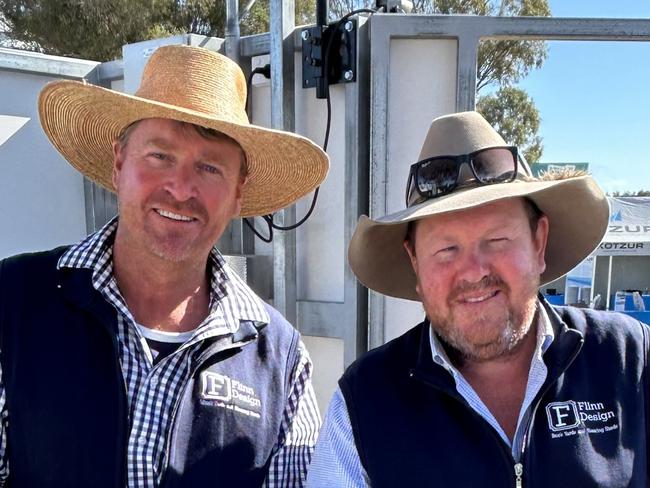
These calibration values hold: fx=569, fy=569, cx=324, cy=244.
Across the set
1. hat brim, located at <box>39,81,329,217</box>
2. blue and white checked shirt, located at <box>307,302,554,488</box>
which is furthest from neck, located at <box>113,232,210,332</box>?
blue and white checked shirt, located at <box>307,302,554,488</box>

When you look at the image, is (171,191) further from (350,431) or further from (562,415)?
(562,415)

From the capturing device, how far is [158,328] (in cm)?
163

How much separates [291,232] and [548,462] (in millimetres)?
1580

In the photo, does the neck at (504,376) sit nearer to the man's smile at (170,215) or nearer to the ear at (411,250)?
the ear at (411,250)

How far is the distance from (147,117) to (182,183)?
0.23m

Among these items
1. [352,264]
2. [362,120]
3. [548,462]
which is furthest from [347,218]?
[548,462]

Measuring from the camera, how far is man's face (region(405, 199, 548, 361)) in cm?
155

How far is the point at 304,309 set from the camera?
269 centimetres

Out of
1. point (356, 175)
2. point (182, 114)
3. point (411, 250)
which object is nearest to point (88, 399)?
point (182, 114)

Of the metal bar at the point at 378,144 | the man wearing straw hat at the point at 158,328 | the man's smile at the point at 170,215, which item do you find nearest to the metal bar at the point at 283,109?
the metal bar at the point at 378,144

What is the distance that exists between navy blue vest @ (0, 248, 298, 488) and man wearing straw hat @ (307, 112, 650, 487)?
9.3 inches

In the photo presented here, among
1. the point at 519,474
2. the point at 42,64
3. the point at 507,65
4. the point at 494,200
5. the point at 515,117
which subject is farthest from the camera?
the point at 515,117

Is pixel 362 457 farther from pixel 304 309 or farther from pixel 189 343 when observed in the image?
pixel 304 309

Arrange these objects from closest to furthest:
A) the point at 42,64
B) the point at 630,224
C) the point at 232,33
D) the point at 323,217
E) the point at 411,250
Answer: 1. the point at 411,250
2. the point at 323,217
3. the point at 232,33
4. the point at 42,64
5. the point at 630,224
